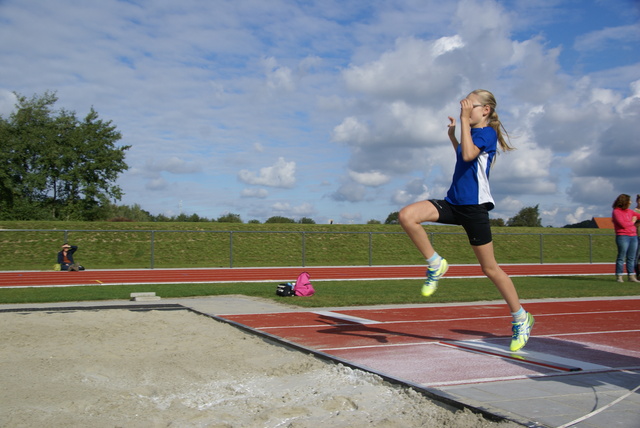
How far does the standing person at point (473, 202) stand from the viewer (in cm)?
445

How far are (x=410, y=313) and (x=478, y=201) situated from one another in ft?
14.3

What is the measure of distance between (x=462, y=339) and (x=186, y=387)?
3163 millimetres

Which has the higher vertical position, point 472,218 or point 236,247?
point 472,218

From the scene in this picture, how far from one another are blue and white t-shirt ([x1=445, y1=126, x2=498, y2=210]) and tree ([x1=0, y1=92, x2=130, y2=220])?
148 feet

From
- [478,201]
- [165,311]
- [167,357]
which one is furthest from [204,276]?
[478,201]

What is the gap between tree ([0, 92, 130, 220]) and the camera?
44.7 metres

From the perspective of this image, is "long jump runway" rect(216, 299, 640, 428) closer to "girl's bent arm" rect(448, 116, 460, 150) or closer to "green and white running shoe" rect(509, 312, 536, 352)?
"green and white running shoe" rect(509, 312, 536, 352)

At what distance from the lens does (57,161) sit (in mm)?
44781

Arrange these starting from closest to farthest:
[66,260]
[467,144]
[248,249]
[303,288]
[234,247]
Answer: [467,144]
[303,288]
[66,260]
[248,249]
[234,247]

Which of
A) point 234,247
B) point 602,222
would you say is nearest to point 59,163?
point 234,247

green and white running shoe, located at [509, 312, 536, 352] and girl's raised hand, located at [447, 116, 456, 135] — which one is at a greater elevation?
girl's raised hand, located at [447, 116, 456, 135]

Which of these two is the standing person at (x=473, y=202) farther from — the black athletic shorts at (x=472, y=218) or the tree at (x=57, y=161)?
the tree at (x=57, y=161)

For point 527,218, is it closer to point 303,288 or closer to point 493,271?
point 303,288

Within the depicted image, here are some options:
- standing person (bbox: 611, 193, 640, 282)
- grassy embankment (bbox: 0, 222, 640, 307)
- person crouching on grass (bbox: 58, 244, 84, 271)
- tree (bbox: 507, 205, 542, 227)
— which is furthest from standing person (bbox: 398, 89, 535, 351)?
tree (bbox: 507, 205, 542, 227)
